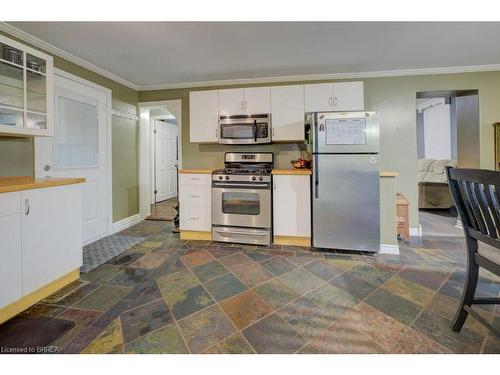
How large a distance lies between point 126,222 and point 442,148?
25.9 feet

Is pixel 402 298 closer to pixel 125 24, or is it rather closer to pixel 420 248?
pixel 420 248

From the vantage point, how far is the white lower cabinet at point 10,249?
1508mm

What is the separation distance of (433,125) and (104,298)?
831 centimetres

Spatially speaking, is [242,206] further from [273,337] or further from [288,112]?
[273,337]

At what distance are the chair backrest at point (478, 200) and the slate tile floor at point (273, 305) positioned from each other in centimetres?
68

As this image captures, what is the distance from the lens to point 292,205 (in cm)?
290

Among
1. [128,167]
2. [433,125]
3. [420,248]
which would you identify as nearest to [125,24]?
[128,167]

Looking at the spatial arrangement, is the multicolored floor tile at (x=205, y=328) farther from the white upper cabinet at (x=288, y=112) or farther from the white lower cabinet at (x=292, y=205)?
the white upper cabinet at (x=288, y=112)

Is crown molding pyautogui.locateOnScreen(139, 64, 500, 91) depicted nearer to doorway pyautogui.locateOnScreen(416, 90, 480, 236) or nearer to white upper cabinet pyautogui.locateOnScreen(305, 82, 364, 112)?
doorway pyautogui.locateOnScreen(416, 90, 480, 236)

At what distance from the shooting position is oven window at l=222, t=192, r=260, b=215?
118 inches

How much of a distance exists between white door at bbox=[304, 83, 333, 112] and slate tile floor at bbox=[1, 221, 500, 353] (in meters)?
1.96

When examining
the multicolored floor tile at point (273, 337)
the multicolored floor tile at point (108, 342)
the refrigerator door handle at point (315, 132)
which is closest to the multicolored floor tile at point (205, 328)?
the multicolored floor tile at point (273, 337)

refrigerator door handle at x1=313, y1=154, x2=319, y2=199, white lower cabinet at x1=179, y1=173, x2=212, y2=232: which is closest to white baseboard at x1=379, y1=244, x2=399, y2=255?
refrigerator door handle at x1=313, y1=154, x2=319, y2=199

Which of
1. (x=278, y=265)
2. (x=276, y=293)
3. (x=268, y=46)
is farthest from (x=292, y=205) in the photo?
(x=268, y=46)
